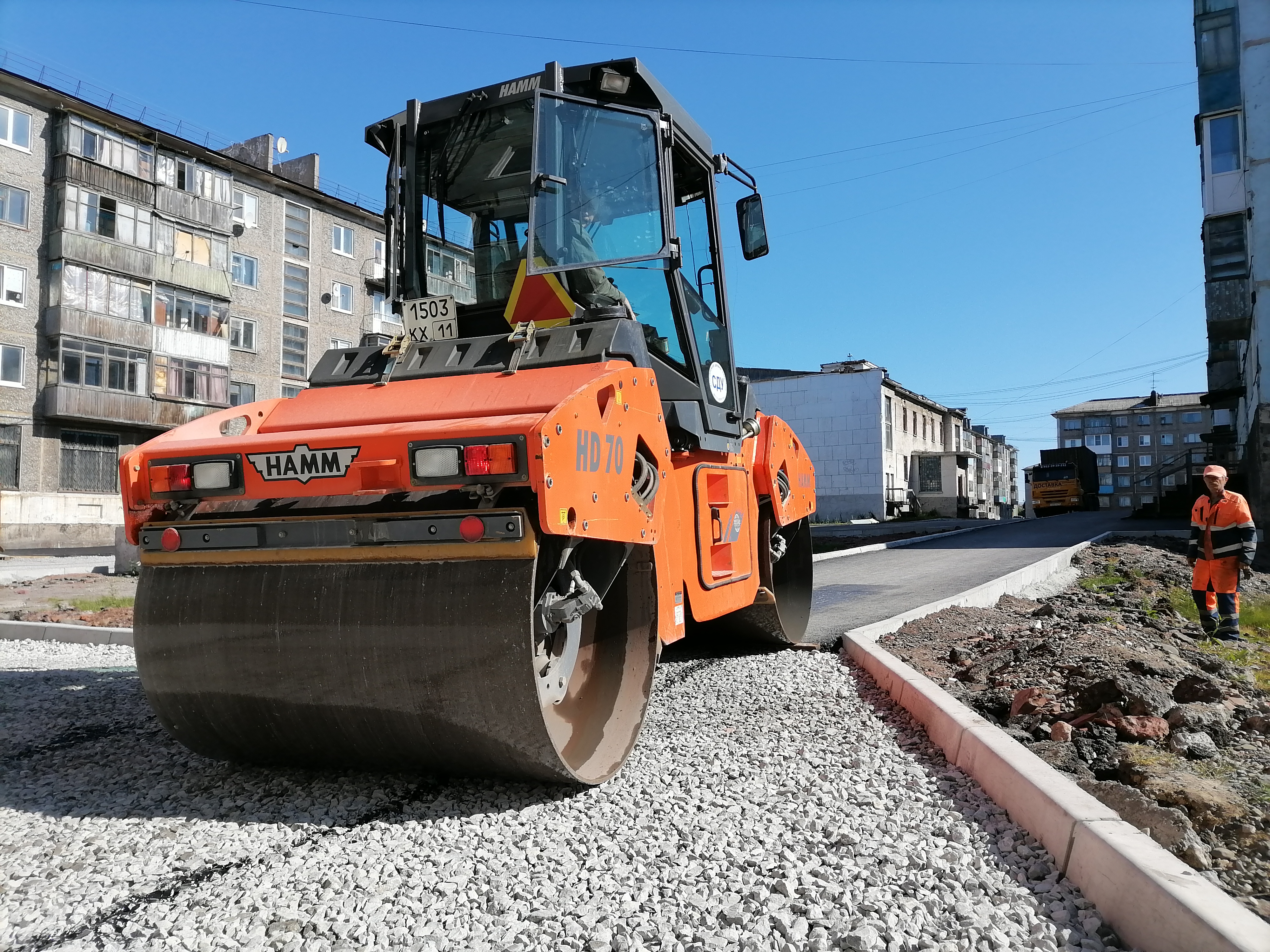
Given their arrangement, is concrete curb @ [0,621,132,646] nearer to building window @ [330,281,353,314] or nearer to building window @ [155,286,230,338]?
building window @ [155,286,230,338]

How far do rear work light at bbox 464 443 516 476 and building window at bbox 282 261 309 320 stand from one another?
38.1 meters

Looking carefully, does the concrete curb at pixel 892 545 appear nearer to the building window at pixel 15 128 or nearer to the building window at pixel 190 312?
the building window at pixel 190 312

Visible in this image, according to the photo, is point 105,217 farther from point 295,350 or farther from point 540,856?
point 540,856

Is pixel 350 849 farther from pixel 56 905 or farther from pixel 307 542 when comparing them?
pixel 307 542

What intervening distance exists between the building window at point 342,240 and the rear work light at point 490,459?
40428mm

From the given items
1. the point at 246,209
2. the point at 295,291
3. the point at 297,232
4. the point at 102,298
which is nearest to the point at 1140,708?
the point at 102,298

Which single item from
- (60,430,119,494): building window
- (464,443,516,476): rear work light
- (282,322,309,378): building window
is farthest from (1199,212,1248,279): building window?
(60,430,119,494): building window

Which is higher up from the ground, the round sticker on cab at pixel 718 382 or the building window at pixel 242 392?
the building window at pixel 242 392

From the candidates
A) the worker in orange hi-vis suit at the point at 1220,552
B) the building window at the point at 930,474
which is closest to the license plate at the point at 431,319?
the worker in orange hi-vis suit at the point at 1220,552

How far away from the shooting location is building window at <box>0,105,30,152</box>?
93.8 feet

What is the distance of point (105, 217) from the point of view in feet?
99.9

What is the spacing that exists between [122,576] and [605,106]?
12.4m

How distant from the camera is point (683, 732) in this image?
464 cm

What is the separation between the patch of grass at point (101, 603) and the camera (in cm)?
1022
